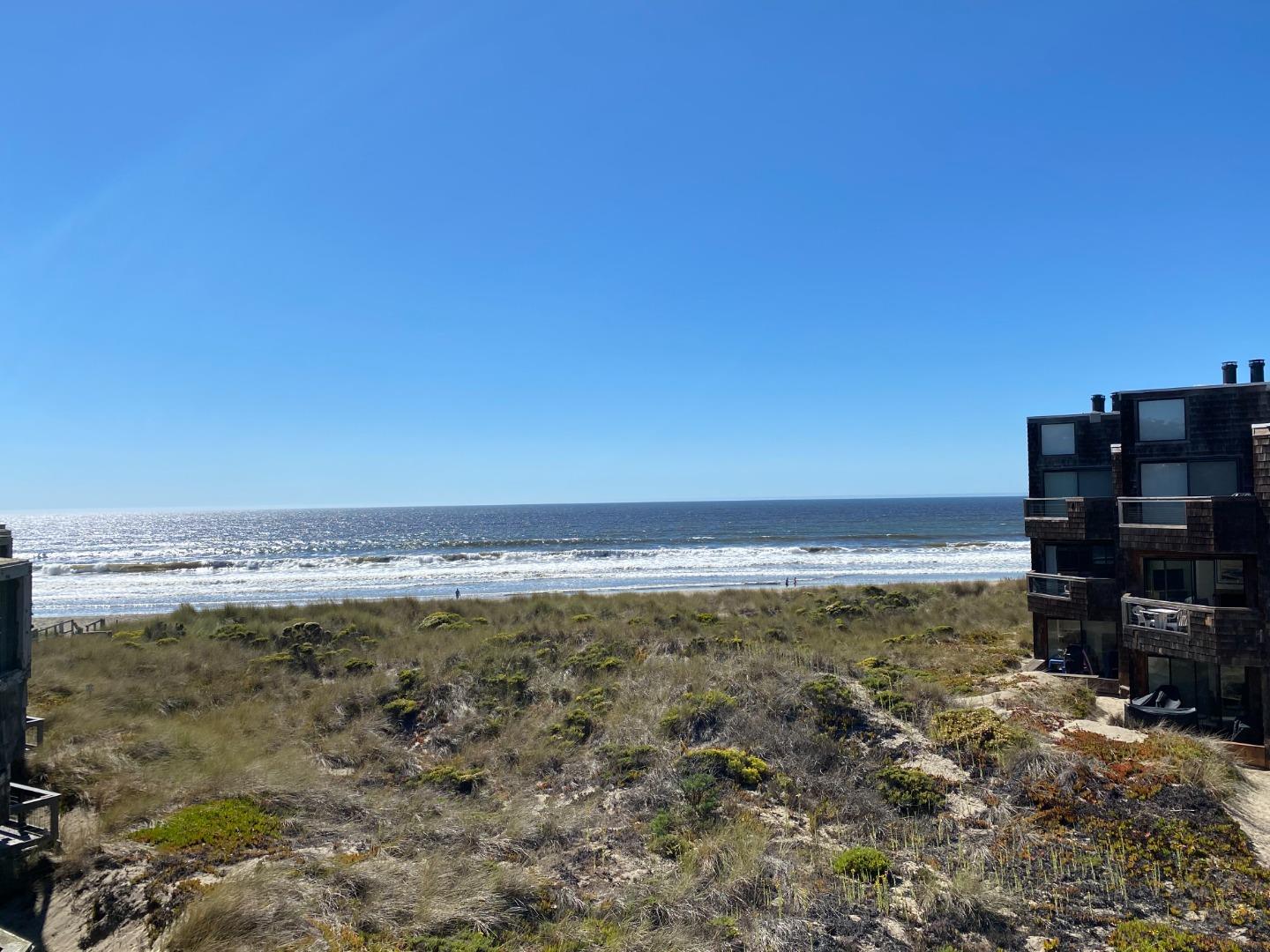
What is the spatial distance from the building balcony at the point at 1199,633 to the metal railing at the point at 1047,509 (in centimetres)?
609

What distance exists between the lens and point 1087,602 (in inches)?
771

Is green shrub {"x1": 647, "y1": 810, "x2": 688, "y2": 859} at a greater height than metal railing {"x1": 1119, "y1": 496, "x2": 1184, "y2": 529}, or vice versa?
metal railing {"x1": 1119, "y1": 496, "x2": 1184, "y2": 529}

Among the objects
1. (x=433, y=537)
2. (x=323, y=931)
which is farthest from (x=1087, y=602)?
(x=433, y=537)

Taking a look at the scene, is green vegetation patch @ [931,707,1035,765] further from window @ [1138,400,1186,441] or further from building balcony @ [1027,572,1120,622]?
window @ [1138,400,1186,441]

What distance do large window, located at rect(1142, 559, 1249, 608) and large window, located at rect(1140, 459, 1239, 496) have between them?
1674 millimetres

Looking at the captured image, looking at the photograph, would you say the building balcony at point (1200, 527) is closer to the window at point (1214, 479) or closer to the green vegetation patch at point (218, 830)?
the window at point (1214, 479)

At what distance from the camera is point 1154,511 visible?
16.2 m

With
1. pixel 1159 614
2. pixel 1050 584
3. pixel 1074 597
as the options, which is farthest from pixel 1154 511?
pixel 1050 584

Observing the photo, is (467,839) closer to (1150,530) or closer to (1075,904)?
(1075,904)

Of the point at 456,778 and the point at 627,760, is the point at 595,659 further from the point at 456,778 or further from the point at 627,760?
the point at 456,778

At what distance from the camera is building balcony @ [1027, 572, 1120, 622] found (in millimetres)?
19359

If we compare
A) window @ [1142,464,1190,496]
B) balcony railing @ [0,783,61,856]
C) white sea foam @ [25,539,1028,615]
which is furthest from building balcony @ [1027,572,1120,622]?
white sea foam @ [25,539,1028,615]

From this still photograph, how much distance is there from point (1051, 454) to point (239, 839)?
911 inches

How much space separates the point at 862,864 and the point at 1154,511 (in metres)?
12.5
